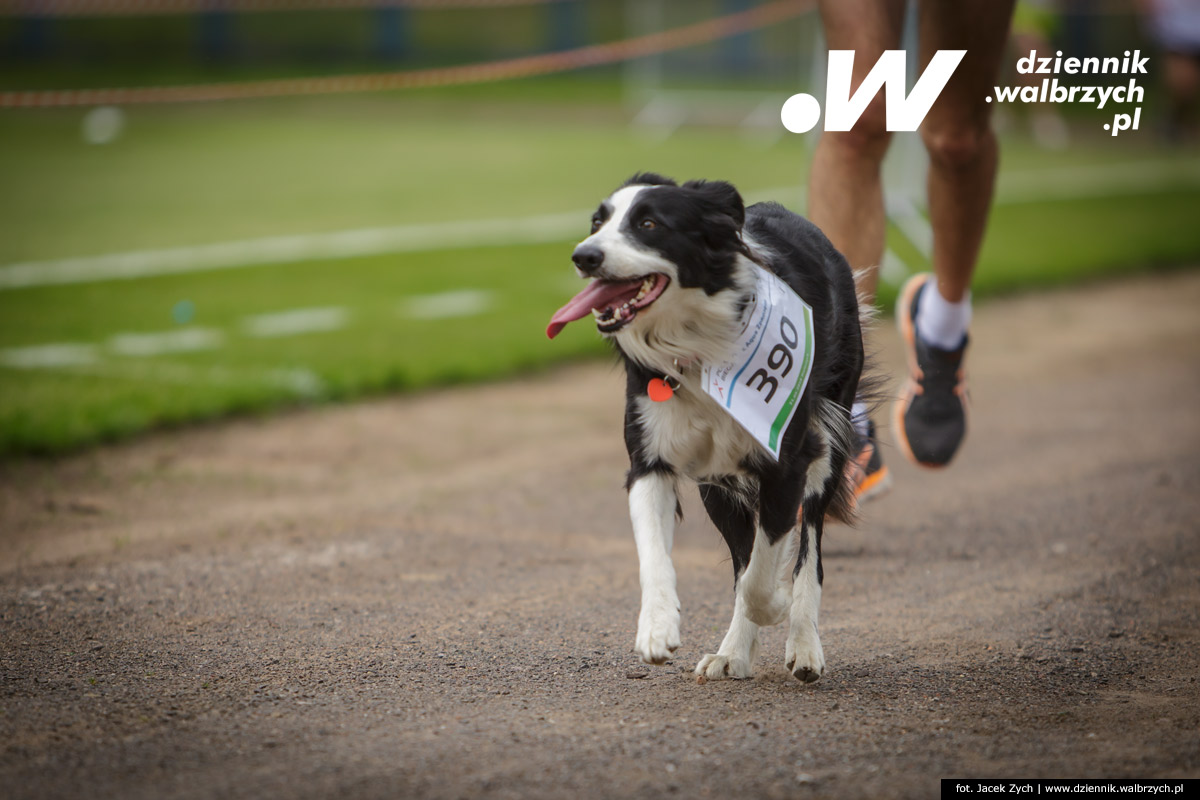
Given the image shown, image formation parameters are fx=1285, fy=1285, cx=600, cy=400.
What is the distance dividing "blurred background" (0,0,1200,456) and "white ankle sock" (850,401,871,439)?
3.61 meters

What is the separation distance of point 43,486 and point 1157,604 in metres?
4.28

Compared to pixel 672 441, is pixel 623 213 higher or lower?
higher

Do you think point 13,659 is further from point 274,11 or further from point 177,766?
point 274,11

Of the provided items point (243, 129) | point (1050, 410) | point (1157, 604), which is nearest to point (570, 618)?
point (1157, 604)

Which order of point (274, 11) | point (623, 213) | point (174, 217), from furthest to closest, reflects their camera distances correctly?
point (274, 11), point (174, 217), point (623, 213)

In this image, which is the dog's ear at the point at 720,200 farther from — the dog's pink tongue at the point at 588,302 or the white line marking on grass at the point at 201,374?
the white line marking on grass at the point at 201,374

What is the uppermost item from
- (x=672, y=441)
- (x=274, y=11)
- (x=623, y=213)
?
(x=274, y=11)

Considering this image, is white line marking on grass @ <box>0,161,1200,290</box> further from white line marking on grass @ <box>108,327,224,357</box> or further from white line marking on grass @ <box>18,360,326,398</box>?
white line marking on grass @ <box>18,360,326,398</box>

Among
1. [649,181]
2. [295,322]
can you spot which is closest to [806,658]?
[649,181]

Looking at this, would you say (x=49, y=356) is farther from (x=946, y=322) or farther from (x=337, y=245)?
(x=946, y=322)

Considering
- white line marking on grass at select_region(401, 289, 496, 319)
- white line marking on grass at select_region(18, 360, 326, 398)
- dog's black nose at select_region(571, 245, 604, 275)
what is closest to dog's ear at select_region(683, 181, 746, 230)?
dog's black nose at select_region(571, 245, 604, 275)

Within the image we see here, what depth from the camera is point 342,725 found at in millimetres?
2947

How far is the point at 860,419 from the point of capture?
3.87 metres

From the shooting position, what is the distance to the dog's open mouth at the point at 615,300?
301 centimetres
